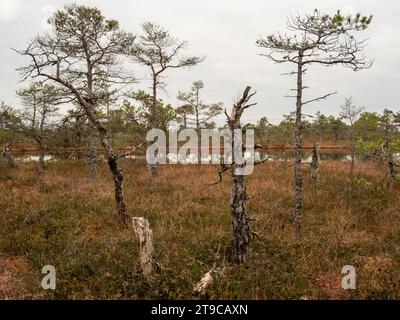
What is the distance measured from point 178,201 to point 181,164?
1323cm

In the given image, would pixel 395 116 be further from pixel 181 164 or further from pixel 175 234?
pixel 175 234

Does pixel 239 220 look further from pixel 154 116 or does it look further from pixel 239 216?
pixel 154 116

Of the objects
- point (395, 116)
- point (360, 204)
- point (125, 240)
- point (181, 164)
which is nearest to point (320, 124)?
point (395, 116)

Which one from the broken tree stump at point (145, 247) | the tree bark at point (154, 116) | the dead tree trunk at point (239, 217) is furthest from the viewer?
the tree bark at point (154, 116)

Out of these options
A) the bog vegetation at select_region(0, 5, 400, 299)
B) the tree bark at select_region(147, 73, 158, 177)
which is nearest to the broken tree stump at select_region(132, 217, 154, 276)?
the bog vegetation at select_region(0, 5, 400, 299)

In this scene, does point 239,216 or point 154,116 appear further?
point 154,116

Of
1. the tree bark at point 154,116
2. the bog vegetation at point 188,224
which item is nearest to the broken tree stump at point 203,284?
the bog vegetation at point 188,224

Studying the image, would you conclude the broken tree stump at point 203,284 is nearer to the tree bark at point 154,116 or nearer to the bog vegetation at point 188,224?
the bog vegetation at point 188,224

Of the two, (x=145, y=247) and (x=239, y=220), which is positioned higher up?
(x=239, y=220)

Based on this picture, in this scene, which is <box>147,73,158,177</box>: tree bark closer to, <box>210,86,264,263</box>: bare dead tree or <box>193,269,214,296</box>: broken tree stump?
<box>210,86,264,263</box>: bare dead tree

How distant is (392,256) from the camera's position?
9062mm

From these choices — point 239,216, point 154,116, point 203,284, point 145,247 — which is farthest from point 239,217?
point 154,116

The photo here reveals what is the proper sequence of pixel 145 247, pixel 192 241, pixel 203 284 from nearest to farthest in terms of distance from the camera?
pixel 203 284
pixel 145 247
pixel 192 241

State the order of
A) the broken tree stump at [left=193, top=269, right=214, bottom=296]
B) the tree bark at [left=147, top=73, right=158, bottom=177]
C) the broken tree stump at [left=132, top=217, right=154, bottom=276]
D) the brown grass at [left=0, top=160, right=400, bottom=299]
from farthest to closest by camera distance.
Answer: the tree bark at [left=147, top=73, right=158, bottom=177] → the broken tree stump at [left=132, top=217, right=154, bottom=276] → the brown grass at [left=0, top=160, right=400, bottom=299] → the broken tree stump at [left=193, top=269, right=214, bottom=296]
